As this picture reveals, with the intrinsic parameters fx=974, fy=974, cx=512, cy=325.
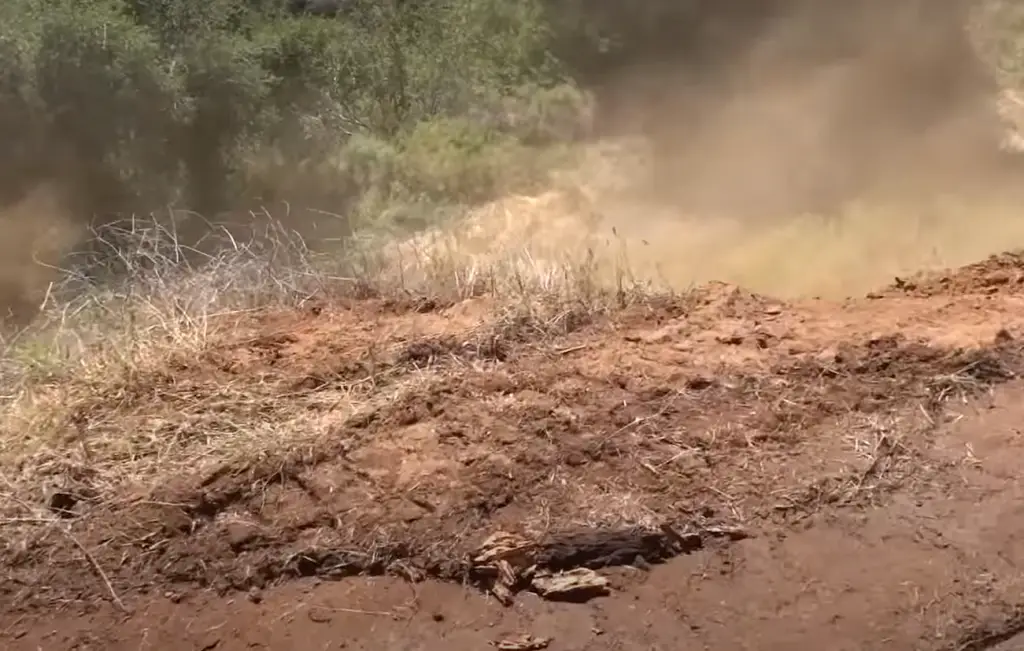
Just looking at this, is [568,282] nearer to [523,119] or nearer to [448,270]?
[448,270]

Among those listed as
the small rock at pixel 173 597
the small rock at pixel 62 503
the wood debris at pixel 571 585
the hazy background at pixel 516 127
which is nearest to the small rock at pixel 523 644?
the wood debris at pixel 571 585

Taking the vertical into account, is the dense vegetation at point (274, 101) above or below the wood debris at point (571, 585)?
above

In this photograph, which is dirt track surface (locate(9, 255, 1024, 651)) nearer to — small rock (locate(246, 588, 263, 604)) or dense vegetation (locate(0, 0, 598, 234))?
small rock (locate(246, 588, 263, 604))

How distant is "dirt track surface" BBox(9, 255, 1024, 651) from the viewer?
3188 mm

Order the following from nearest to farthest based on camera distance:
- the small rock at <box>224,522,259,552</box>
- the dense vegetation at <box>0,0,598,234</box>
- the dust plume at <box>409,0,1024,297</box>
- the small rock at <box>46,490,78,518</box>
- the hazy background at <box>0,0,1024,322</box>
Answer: the small rock at <box>224,522,259,552</box>
the small rock at <box>46,490,78,518</box>
the dust plume at <box>409,0,1024,297</box>
the hazy background at <box>0,0,1024,322</box>
the dense vegetation at <box>0,0,598,234</box>

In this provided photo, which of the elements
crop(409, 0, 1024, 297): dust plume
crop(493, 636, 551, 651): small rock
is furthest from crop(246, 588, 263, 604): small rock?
crop(409, 0, 1024, 297): dust plume

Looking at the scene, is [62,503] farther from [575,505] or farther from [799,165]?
[799,165]

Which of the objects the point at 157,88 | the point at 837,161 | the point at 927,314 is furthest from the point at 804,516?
the point at 157,88

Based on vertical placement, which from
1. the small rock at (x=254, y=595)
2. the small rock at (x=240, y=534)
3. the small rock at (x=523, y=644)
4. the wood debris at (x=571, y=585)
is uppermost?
the wood debris at (x=571, y=585)

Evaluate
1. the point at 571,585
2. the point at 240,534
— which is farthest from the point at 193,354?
the point at 571,585

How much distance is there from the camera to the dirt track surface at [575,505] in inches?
125

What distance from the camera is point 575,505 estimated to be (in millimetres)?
3527

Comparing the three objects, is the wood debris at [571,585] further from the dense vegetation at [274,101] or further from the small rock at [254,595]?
the dense vegetation at [274,101]

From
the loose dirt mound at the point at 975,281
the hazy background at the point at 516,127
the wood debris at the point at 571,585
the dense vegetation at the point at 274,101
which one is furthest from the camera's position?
the dense vegetation at the point at 274,101
